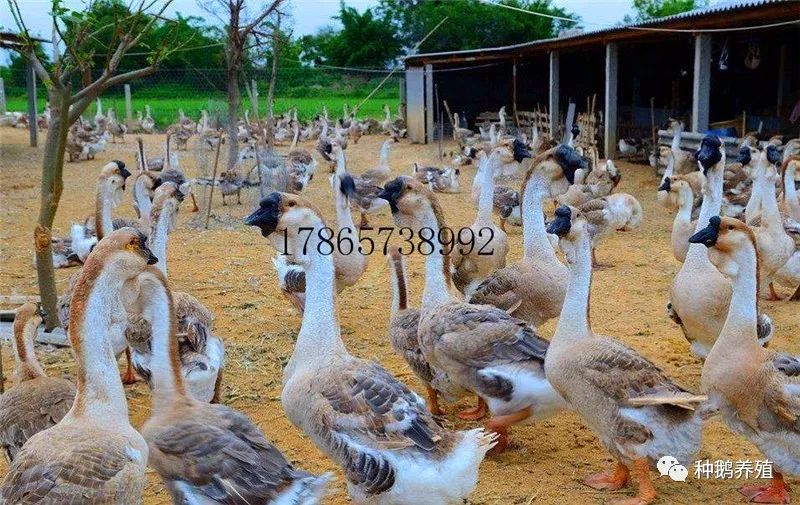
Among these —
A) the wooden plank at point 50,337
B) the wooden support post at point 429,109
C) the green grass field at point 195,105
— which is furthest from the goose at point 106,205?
the green grass field at point 195,105

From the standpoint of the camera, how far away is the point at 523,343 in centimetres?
499

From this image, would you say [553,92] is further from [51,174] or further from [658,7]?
[658,7]

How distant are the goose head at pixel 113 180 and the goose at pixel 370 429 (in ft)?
12.7

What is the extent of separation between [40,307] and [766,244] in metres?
6.98

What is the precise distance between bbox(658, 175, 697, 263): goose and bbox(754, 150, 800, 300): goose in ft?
2.45

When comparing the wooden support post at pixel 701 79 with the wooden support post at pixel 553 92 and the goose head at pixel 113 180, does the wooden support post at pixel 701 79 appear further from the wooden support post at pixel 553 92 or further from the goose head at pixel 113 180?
the goose head at pixel 113 180

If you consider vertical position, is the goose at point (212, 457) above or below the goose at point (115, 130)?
below

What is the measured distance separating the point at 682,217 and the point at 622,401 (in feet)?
16.4

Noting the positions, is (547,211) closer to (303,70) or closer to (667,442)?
(667,442)

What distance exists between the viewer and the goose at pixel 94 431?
10.3ft

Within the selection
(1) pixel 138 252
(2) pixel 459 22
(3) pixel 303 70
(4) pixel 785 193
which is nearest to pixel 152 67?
(1) pixel 138 252

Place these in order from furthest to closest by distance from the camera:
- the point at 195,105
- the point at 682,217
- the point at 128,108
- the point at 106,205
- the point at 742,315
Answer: the point at 195,105 < the point at 128,108 < the point at 682,217 < the point at 106,205 < the point at 742,315

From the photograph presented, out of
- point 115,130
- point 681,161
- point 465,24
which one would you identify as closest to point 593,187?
point 681,161

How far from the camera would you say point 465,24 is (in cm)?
4622
